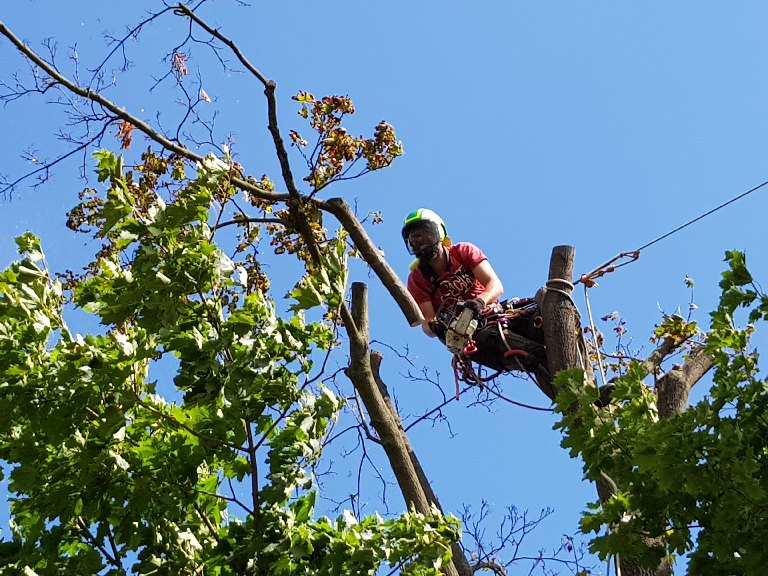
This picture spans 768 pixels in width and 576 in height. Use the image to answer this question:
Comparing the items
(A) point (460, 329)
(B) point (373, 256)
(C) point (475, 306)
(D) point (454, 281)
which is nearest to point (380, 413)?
(B) point (373, 256)

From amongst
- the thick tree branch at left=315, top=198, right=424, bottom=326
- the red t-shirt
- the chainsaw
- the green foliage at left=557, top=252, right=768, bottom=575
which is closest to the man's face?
the red t-shirt

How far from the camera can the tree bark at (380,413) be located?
5.66 meters

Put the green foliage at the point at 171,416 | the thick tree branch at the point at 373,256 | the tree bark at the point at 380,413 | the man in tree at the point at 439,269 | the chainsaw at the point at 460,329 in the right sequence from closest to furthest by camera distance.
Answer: the green foliage at the point at 171,416 < the tree bark at the point at 380,413 < the thick tree branch at the point at 373,256 < the chainsaw at the point at 460,329 < the man in tree at the point at 439,269

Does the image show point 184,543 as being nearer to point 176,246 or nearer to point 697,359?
point 176,246

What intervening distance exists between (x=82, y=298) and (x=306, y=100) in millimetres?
3357

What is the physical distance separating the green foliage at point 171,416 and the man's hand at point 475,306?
292 cm

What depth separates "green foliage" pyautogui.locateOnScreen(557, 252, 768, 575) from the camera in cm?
388

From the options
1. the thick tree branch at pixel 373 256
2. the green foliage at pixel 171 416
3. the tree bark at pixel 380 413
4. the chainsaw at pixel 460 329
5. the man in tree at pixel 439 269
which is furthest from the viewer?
the man in tree at pixel 439 269

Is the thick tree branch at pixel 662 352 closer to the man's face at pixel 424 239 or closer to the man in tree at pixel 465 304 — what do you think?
the man in tree at pixel 465 304

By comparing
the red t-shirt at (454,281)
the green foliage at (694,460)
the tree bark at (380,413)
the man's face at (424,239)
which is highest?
the man's face at (424,239)

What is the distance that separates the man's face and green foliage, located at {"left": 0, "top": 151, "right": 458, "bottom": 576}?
10.4 ft

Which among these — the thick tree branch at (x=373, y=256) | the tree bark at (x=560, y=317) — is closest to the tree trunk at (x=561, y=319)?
the tree bark at (x=560, y=317)

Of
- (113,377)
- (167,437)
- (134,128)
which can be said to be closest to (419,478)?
(167,437)

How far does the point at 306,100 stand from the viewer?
6992 mm
